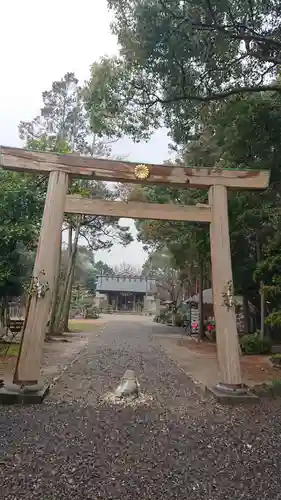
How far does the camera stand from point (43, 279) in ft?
17.3

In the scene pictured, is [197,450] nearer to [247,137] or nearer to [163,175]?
[163,175]

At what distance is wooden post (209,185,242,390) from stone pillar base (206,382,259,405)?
0.09 feet

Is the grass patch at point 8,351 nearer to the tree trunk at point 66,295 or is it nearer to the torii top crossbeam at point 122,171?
the tree trunk at point 66,295

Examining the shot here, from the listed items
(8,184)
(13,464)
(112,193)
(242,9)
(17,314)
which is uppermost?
(112,193)

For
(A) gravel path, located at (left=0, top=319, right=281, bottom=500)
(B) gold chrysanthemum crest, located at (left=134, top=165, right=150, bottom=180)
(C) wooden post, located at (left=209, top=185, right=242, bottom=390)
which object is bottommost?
(A) gravel path, located at (left=0, top=319, right=281, bottom=500)

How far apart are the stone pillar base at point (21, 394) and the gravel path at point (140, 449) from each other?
17 cm

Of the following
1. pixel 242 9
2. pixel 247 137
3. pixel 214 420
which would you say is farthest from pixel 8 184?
pixel 214 420

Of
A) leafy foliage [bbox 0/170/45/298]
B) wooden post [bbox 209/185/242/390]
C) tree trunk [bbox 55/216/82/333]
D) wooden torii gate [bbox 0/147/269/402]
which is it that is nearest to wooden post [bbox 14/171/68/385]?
wooden torii gate [bbox 0/147/269/402]

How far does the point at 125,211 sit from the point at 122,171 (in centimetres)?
60

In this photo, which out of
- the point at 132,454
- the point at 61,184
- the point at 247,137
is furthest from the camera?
the point at 247,137

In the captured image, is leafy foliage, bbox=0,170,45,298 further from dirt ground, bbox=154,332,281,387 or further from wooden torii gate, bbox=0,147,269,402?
dirt ground, bbox=154,332,281,387

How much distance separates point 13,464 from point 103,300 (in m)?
40.2

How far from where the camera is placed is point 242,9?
20.1ft

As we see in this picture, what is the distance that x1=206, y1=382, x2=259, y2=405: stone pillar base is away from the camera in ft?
17.0
